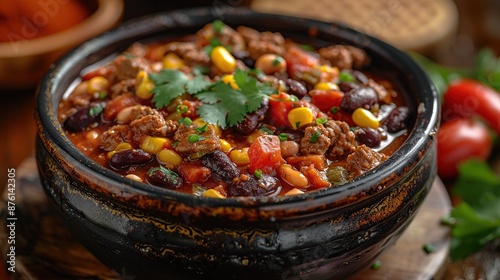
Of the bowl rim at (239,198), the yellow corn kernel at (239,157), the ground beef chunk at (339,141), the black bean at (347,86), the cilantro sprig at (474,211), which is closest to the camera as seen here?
the bowl rim at (239,198)

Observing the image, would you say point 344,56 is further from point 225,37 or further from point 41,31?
point 41,31

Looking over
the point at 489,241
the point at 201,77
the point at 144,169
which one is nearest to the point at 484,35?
the point at 489,241

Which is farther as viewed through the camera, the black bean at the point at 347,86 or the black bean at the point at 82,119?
the black bean at the point at 347,86

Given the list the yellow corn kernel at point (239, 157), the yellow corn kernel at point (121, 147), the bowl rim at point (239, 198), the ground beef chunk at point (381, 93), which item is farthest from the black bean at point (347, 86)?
the yellow corn kernel at point (121, 147)

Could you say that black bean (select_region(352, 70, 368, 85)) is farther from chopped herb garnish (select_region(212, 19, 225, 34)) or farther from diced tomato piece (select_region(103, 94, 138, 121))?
diced tomato piece (select_region(103, 94, 138, 121))

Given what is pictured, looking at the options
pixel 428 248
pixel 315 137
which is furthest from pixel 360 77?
pixel 428 248

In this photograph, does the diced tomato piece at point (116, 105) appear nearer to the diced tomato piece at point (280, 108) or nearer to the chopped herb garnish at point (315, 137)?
the diced tomato piece at point (280, 108)
